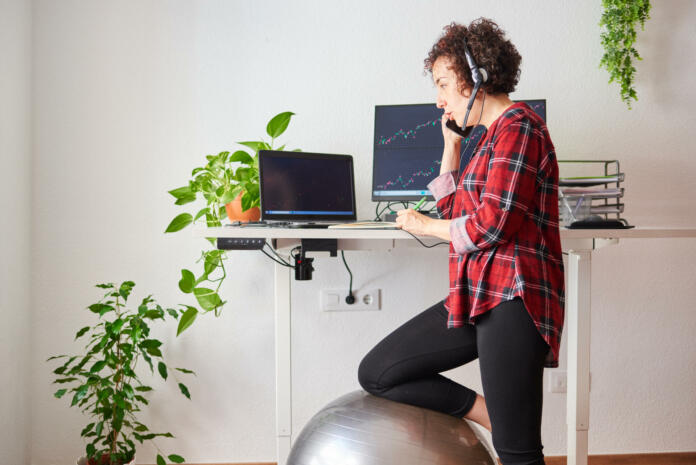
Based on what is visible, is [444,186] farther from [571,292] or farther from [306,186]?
[571,292]

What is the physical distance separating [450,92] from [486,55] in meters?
0.12

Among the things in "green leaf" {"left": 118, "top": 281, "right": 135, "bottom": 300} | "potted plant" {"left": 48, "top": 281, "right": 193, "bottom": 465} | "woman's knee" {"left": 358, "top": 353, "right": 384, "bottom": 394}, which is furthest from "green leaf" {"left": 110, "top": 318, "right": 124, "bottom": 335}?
"woman's knee" {"left": 358, "top": 353, "right": 384, "bottom": 394}

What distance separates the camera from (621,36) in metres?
2.00

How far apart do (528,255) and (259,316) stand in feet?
4.24

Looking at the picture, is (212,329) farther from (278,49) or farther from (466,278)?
Result: (466,278)

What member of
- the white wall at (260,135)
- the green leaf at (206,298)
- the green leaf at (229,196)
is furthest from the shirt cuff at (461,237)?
the green leaf at (206,298)

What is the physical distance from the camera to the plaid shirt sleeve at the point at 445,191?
4.66 ft

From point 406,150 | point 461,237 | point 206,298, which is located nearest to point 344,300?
point 206,298

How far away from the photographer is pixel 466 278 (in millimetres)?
1183

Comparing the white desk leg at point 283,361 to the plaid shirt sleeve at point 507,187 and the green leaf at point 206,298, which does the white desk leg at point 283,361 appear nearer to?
the green leaf at point 206,298

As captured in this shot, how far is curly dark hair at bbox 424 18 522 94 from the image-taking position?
119cm

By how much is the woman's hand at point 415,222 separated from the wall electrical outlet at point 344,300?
826 mm

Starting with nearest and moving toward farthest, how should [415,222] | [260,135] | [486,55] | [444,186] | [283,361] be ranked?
[486,55] → [415,222] → [444,186] → [283,361] → [260,135]

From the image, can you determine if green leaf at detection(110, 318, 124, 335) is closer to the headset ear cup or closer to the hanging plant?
the headset ear cup
